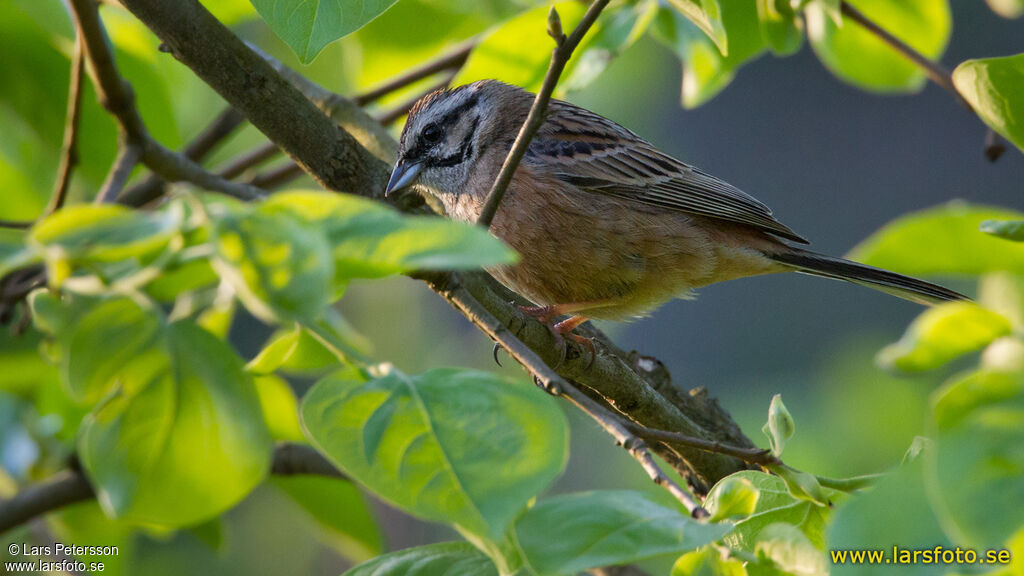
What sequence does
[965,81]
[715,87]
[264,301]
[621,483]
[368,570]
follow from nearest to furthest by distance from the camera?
[264,301], [368,570], [965,81], [715,87], [621,483]

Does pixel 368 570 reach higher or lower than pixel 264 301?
lower

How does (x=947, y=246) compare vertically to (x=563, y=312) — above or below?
above

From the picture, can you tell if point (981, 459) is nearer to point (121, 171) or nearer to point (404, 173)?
point (121, 171)

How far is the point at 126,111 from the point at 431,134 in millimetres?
1531

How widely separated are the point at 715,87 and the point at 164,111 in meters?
1.65

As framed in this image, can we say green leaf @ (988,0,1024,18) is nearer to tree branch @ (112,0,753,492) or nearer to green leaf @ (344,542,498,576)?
tree branch @ (112,0,753,492)

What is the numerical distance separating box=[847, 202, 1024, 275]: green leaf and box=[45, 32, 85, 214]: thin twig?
2070 millimetres

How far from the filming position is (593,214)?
3688mm

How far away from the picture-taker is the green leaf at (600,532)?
44.7 inches

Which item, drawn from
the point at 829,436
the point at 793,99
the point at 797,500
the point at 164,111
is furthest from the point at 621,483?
the point at 793,99

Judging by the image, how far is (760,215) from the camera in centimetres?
386

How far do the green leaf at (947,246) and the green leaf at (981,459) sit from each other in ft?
2.71

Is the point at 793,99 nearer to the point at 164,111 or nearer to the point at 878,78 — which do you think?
the point at 878,78

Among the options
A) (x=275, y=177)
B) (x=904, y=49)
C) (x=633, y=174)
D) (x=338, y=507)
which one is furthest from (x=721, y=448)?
(x=633, y=174)
